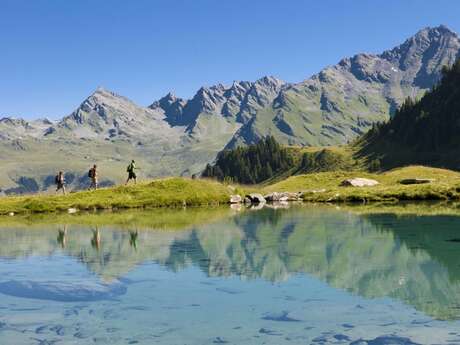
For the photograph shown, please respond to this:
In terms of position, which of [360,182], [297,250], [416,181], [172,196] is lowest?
[297,250]

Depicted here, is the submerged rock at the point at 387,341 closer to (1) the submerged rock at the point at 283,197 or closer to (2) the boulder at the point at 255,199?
(2) the boulder at the point at 255,199

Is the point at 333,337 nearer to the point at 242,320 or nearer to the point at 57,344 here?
the point at 242,320

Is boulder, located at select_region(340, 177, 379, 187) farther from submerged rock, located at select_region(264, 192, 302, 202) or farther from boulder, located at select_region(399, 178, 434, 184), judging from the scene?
submerged rock, located at select_region(264, 192, 302, 202)

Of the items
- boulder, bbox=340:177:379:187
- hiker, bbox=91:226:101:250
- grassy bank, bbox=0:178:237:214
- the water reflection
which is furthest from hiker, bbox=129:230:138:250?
boulder, bbox=340:177:379:187

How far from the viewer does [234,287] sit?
23.3 meters

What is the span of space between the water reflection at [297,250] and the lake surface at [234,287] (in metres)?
0.09

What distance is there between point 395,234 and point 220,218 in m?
21.8

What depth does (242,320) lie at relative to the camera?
1800 centimetres

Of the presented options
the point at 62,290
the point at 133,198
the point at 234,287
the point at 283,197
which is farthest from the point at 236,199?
the point at 62,290

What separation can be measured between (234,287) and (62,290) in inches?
287

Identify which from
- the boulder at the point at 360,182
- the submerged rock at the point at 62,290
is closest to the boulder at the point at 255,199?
the boulder at the point at 360,182

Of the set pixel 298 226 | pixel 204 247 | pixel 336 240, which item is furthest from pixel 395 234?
pixel 204 247

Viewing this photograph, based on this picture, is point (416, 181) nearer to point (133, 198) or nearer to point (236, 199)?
point (236, 199)

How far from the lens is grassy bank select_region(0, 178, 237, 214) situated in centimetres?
7356
